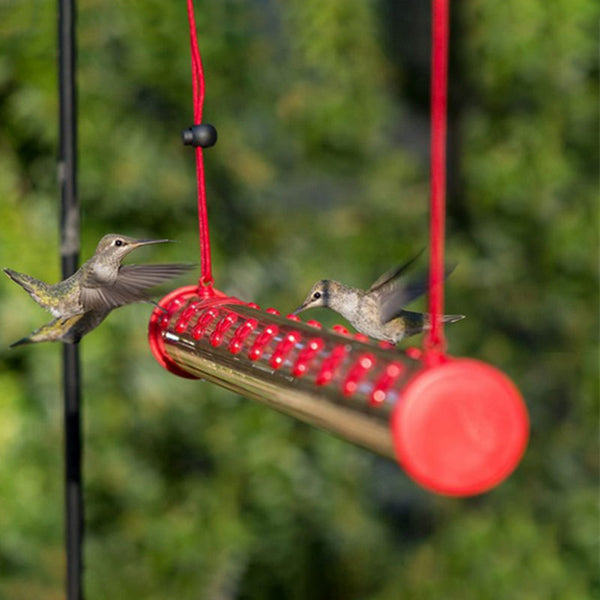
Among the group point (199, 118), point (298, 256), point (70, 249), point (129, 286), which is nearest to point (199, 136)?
point (199, 118)

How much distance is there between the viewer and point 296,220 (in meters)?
3.01

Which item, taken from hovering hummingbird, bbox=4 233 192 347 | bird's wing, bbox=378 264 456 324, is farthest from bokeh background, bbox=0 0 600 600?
bird's wing, bbox=378 264 456 324

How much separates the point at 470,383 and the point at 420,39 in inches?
120

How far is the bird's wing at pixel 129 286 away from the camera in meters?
0.98

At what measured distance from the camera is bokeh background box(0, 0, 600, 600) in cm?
240

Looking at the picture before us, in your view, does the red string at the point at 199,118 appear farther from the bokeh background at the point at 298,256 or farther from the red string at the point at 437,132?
the bokeh background at the point at 298,256

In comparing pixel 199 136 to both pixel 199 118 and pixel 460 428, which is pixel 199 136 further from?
pixel 460 428

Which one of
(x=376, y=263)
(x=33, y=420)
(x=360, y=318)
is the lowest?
(x=33, y=420)

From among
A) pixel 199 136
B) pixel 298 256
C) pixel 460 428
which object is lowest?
pixel 298 256

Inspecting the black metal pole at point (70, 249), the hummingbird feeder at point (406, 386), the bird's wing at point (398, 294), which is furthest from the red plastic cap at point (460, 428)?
the black metal pole at point (70, 249)

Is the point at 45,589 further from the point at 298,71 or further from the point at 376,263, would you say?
the point at 298,71

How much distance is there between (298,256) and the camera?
288 cm

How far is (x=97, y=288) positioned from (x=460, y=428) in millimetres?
494

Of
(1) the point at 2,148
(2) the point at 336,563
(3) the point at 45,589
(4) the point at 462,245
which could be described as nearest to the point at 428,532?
(2) the point at 336,563
